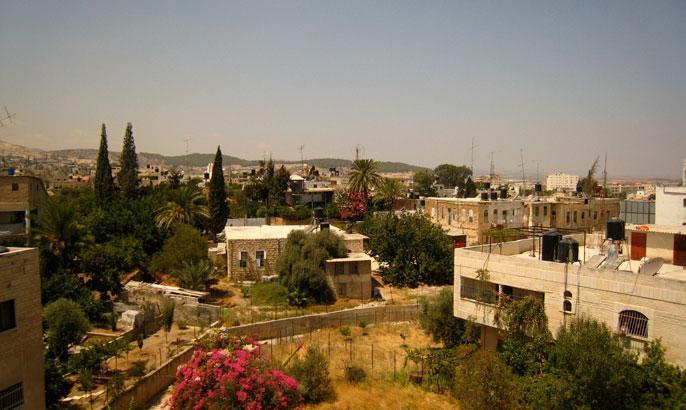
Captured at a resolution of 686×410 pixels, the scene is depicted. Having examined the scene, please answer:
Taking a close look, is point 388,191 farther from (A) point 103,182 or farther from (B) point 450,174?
(B) point 450,174

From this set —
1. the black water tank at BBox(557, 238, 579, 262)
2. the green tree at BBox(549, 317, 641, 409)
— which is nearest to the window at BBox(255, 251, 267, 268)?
the black water tank at BBox(557, 238, 579, 262)

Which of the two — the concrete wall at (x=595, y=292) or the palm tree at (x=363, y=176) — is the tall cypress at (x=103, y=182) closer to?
the palm tree at (x=363, y=176)

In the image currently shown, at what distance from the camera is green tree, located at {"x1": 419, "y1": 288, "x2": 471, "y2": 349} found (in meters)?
Answer: 22.4

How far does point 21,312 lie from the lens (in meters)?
13.2

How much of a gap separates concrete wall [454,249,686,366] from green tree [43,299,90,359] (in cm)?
1571

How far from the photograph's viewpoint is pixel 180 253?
31.3 m

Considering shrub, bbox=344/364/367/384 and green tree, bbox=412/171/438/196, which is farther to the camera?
green tree, bbox=412/171/438/196

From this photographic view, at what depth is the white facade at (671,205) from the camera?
2570 centimetres

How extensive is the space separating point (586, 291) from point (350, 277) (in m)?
15.5

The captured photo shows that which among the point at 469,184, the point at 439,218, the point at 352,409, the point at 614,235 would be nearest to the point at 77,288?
the point at 352,409

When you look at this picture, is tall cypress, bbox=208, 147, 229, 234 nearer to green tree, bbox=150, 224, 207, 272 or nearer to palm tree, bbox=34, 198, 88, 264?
green tree, bbox=150, 224, 207, 272

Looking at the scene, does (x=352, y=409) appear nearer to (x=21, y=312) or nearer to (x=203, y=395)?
(x=203, y=395)

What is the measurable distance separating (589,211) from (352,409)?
38.7 metres

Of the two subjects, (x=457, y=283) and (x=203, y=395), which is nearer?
(x=203, y=395)
